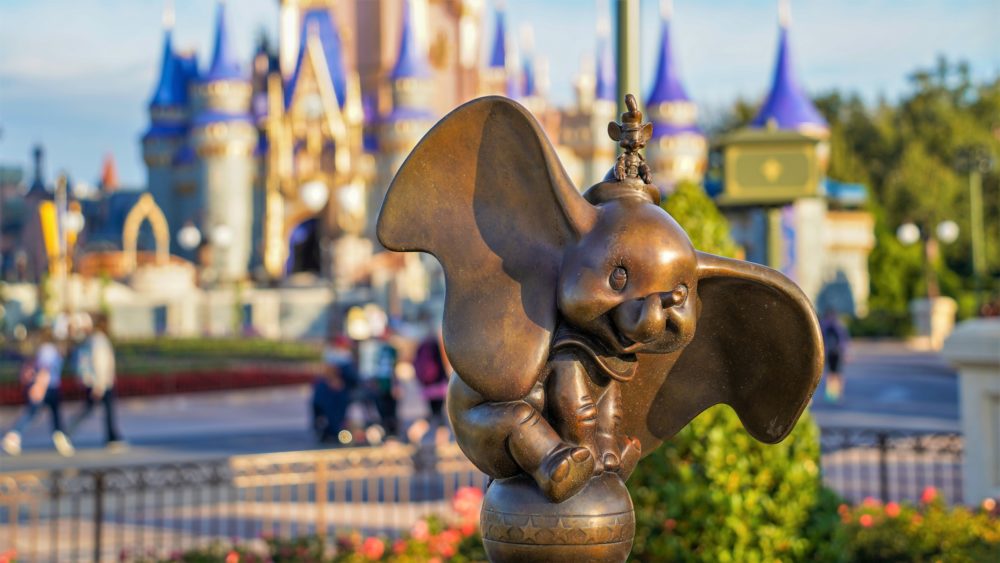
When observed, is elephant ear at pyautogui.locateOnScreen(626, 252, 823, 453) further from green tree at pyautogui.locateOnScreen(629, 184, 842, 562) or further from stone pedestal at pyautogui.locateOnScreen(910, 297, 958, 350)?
stone pedestal at pyautogui.locateOnScreen(910, 297, 958, 350)

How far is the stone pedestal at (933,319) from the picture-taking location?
3141 cm

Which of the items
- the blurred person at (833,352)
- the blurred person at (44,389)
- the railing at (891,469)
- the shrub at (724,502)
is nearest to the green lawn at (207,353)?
the blurred person at (44,389)

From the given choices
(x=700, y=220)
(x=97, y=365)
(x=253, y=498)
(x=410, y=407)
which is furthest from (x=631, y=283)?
(x=410, y=407)

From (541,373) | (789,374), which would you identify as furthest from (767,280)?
(541,373)

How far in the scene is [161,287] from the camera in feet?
125

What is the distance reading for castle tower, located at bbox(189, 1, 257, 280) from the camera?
146 ft

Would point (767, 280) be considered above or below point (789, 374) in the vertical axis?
above

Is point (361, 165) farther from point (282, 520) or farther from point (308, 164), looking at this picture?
point (282, 520)

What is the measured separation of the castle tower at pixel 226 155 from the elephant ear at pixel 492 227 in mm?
42935

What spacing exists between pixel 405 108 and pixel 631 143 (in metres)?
42.0

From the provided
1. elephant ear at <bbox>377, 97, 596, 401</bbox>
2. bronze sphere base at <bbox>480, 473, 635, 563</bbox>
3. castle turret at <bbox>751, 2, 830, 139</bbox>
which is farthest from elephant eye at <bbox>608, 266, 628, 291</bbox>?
castle turret at <bbox>751, 2, 830, 139</bbox>

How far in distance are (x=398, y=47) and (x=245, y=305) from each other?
15.9 meters

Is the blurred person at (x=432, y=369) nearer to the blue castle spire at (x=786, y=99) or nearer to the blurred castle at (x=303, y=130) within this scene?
the blue castle spire at (x=786, y=99)

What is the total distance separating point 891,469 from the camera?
1066 cm
